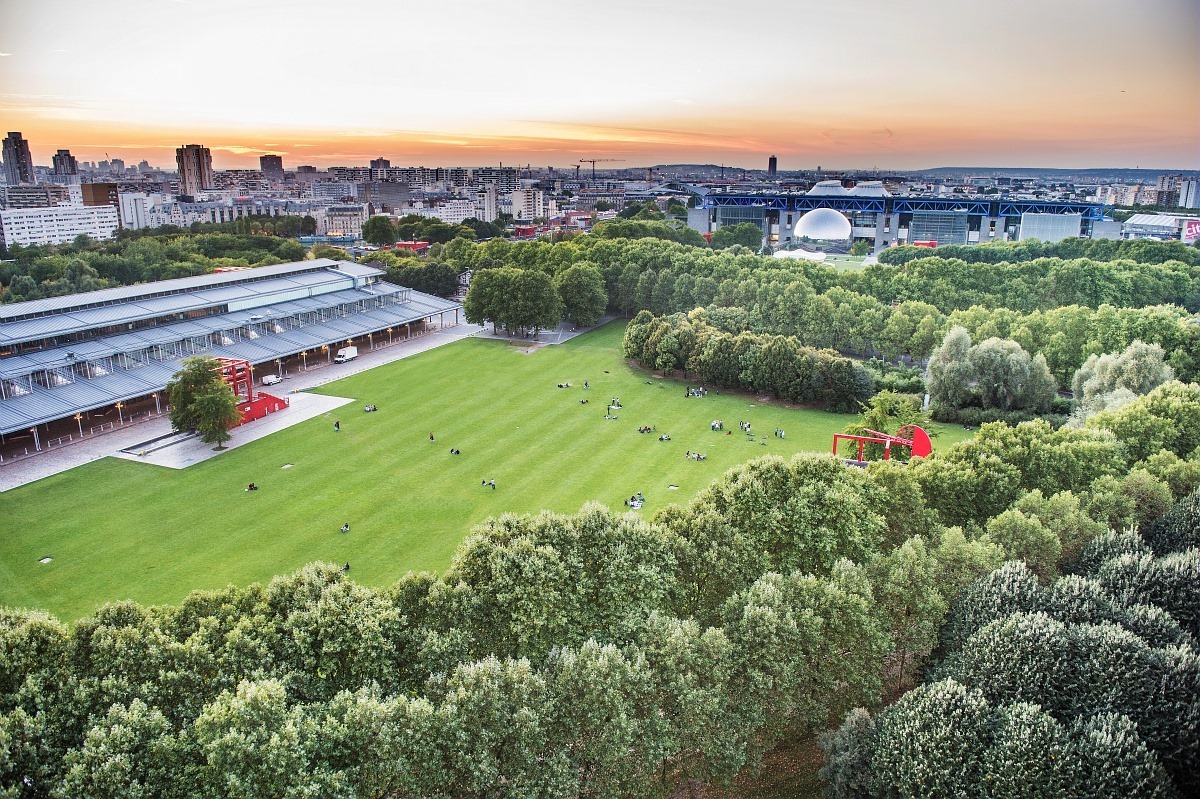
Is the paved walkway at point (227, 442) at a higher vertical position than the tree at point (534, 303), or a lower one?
lower

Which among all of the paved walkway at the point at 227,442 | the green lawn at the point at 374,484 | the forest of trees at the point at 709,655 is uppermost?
the forest of trees at the point at 709,655

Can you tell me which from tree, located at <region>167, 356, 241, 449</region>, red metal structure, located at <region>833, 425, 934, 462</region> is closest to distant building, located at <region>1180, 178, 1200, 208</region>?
red metal structure, located at <region>833, 425, 934, 462</region>

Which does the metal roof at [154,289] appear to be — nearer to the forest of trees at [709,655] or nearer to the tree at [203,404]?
the tree at [203,404]

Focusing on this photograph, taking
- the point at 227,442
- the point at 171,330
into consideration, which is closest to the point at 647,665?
the point at 227,442

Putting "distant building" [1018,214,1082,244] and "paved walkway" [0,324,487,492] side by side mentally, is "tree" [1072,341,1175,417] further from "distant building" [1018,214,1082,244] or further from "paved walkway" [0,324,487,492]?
"distant building" [1018,214,1082,244]

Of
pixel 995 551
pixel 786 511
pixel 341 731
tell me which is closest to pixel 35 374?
pixel 341 731

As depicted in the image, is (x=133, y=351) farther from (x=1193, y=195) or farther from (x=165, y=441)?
(x=1193, y=195)

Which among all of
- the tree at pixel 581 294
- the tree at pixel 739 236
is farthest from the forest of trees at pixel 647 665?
the tree at pixel 739 236

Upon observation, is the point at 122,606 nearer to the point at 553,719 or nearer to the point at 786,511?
the point at 553,719
